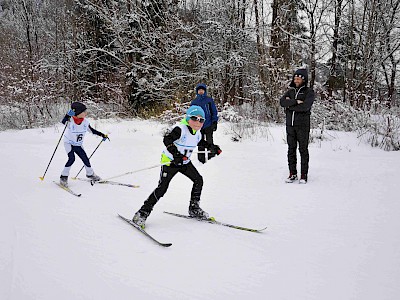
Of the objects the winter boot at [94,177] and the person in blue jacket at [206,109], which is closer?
the winter boot at [94,177]

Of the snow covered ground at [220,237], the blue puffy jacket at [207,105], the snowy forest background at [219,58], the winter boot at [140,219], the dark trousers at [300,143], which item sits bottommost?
the snow covered ground at [220,237]

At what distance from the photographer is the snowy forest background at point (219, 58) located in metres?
13.3

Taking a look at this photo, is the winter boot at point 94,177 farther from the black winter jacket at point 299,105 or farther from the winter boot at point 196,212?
the black winter jacket at point 299,105

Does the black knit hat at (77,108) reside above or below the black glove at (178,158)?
above

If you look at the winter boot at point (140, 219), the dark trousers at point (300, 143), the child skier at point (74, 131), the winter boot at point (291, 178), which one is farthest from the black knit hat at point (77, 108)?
the winter boot at point (291, 178)

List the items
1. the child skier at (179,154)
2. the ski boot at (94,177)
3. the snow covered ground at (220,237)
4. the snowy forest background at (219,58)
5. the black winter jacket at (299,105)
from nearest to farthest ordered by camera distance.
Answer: the snow covered ground at (220,237) < the child skier at (179,154) < the black winter jacket at (299,105) < the ski boot at (94,177) < the snowy forest background at (219,58)

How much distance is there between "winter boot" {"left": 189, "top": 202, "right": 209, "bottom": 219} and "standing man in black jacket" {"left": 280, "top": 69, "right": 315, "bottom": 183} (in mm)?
2183

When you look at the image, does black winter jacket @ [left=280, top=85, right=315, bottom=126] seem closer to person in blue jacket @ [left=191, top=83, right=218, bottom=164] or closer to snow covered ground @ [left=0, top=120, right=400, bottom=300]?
snow covered ground @ [left=0, top=120, right=400, bottom=300]

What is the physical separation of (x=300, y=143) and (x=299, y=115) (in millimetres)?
498

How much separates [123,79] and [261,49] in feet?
26.5

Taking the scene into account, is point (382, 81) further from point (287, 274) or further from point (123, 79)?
point (287, 274)

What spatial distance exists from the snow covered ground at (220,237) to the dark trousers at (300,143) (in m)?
0.36

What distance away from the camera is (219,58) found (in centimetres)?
1545

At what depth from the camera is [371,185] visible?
5.54 metres
